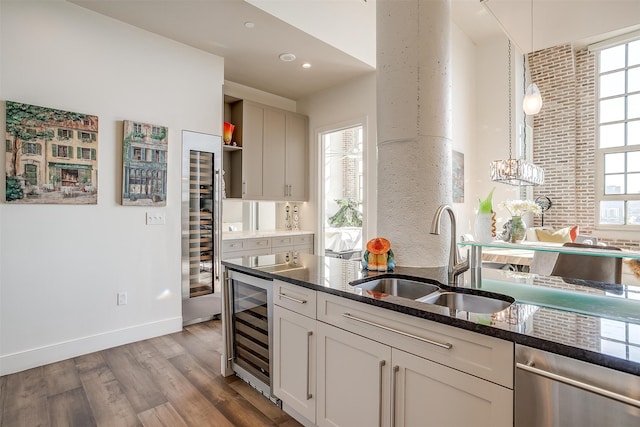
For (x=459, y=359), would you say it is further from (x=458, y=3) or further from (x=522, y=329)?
(x=458, y=3)

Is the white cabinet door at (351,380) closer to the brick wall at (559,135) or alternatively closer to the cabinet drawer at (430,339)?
the cabinet drawer at (430,339)

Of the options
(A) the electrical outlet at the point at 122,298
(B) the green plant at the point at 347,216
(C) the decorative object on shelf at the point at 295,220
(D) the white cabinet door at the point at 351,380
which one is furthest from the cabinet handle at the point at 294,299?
(B) the green plant at the point at 347,216

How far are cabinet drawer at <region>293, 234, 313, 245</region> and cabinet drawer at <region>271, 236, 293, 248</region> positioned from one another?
106 mm

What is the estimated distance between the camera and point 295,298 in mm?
1818

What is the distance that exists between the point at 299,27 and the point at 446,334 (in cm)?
310

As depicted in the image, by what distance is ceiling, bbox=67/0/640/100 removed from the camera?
2.91 metres

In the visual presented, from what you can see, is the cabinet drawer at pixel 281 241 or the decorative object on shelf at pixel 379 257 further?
the cabinet drawer at pixel 281 241

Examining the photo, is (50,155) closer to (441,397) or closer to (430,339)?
(430,339)

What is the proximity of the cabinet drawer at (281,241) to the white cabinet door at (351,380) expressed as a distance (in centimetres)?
283

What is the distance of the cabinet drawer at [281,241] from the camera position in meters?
4.45

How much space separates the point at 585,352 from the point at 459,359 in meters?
0.38

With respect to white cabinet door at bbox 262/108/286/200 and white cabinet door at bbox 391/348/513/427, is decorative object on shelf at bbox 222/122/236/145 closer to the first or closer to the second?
white cabinet door at bbox 262/108/286/200

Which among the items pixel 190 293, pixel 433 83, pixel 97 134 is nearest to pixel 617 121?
pixel 433 83

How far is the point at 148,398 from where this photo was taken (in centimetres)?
218
